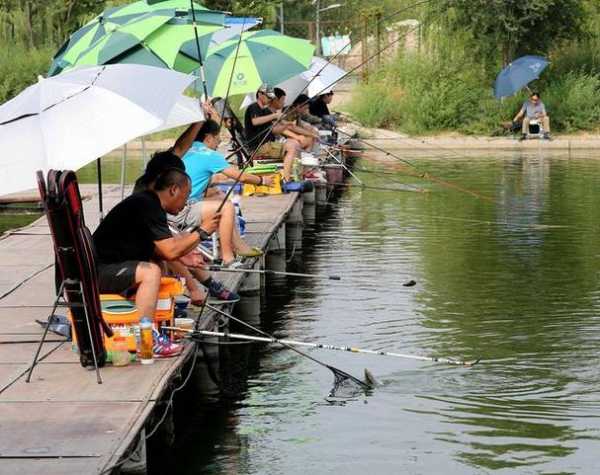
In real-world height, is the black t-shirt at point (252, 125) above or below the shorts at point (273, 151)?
above

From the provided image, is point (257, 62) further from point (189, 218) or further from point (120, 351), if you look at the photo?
point (120, 351)

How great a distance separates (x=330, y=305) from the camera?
1281 cm

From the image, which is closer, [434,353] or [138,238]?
[138,238]

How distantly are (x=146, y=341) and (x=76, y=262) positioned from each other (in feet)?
2.13

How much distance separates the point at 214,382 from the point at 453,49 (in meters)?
24.0

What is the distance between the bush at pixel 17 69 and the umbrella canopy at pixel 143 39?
61.3ft

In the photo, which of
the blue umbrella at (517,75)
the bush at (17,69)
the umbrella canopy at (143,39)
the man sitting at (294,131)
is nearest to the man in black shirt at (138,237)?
the umbrella canopy at (143,39)

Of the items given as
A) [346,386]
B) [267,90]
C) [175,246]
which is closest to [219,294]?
[346,386]

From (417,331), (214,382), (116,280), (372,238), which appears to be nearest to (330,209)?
(372,238)

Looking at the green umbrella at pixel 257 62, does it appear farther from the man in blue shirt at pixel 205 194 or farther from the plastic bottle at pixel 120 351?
the plastic bottle at pixel 120 351

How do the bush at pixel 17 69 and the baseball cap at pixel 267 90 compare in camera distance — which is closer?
the baseball cap at pixel 267 90

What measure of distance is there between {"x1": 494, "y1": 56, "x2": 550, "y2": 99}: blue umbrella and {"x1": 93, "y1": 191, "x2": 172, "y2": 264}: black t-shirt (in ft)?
70.9

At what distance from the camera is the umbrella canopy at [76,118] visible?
8.32 m

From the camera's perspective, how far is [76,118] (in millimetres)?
8594
